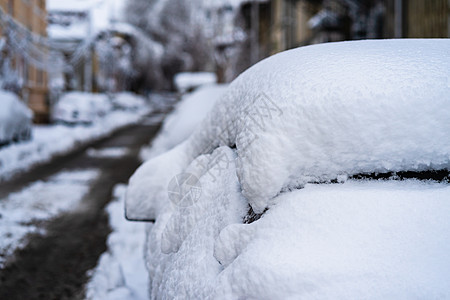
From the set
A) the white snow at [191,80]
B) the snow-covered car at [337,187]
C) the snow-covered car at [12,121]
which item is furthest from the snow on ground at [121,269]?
the white snow at [191,80]

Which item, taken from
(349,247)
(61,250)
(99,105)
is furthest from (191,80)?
(349,247)

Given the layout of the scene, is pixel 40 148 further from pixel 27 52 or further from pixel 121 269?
pixel 121 269

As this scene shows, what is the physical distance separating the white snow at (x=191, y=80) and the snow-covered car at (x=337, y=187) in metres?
46.1

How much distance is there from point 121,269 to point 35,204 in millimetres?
2797

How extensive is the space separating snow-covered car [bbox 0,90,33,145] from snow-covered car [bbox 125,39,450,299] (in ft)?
33.7

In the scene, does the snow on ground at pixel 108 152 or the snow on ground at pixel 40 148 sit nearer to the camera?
the snow on ground at pixel 40 148

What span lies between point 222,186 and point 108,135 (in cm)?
1523

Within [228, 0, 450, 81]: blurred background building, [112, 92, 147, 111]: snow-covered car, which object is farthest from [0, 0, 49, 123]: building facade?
[112, 92, 147, 111]: snow-covered car

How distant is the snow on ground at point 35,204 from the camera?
4660mm

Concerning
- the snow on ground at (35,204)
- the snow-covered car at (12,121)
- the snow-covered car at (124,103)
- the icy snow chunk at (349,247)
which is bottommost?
the snow-covered car at (124,103)

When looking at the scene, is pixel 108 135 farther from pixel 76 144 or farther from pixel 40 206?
pixel 40 206

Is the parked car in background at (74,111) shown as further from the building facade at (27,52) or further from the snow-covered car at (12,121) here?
the snow-covered car at (12,121)

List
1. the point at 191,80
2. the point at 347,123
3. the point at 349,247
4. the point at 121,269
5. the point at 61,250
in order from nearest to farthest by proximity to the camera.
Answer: the point at 349,247 → the point at 347,123 → the point at 121,269 → the point at 61,250 → the point at 191,80

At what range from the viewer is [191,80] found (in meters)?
49.4
